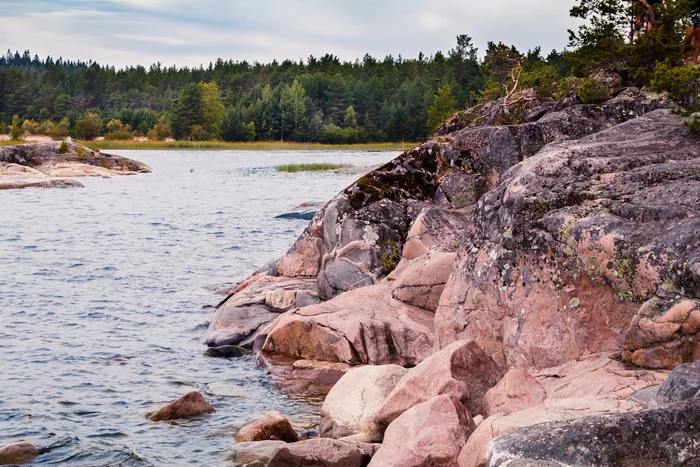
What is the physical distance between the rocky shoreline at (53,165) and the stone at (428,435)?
1939 inches

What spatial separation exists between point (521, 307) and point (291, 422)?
352 centimetres

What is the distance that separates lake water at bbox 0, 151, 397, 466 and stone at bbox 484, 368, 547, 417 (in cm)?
314

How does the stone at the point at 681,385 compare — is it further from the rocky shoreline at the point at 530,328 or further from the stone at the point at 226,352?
the stone at the point at 226,352

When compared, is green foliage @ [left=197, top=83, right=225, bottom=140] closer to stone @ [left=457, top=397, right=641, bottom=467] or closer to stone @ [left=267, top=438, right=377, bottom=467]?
stone @ [left=267, top=438, right=377, bottom=467]

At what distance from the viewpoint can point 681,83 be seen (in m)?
14.4

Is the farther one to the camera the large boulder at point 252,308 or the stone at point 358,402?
the large boulder at point 252,308

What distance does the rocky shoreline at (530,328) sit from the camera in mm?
6789

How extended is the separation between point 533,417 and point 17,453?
624 cm

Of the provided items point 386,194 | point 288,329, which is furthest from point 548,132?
point 288,329

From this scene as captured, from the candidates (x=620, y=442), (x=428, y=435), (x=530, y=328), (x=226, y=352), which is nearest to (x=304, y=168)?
(x=226, y=352)

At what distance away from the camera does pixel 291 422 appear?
10.9 metres

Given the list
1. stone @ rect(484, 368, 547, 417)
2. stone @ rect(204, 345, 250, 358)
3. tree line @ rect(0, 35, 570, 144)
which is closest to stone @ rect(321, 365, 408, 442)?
stone @ rect(484, 368, 547, 417)

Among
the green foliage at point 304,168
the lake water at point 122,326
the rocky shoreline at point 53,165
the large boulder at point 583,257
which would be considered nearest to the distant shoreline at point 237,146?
the rocky shoreline at point 53,165

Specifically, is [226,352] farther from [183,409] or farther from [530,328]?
[530,328]
